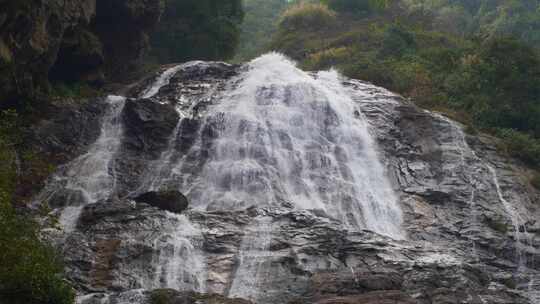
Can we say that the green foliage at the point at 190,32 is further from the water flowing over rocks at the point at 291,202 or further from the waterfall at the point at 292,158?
the waterfall at the point at 292,158

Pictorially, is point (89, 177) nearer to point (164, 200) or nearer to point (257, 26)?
point (164, 200)

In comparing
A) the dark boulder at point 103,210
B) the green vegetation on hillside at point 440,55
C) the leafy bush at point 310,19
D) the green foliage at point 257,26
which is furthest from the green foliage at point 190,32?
the dark boulder at point 103,210

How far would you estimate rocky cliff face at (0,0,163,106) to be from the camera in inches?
758

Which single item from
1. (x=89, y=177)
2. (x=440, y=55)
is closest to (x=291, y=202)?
(x=89, y=177)

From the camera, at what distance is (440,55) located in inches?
1377

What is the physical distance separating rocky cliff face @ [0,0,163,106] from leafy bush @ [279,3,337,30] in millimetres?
19380

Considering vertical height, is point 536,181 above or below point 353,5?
below

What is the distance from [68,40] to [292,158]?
9.95 metres

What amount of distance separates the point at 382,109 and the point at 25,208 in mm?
13419

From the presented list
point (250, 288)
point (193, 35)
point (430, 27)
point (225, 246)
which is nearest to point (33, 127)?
point (225, 246)

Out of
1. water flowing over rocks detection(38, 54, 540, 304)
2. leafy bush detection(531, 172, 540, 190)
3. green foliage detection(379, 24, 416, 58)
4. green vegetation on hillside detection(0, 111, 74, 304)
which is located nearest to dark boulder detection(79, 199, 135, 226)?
water flowing over rocks detection(38, 54, 540, 304)

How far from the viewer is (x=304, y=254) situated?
1584cm

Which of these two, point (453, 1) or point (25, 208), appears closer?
point (25, 208)

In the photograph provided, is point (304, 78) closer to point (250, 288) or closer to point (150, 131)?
point (150, 131)
